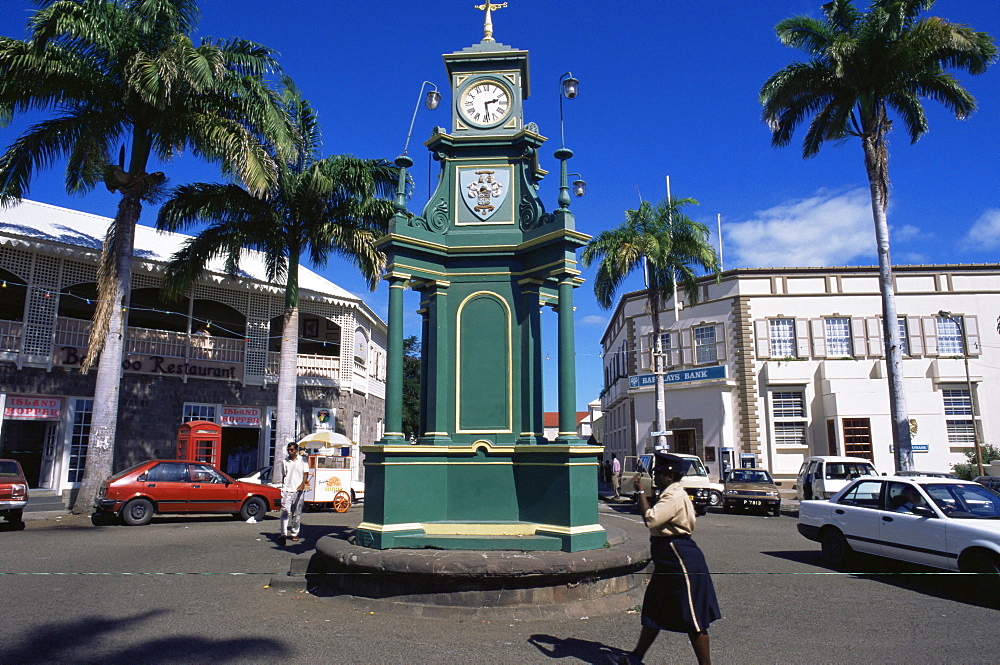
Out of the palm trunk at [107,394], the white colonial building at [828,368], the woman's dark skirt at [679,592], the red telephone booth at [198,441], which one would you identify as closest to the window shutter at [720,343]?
the white colonial building at [828,368]

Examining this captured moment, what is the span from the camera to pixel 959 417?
99.6 feet

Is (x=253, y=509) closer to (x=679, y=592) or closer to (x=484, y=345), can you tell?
(x=484, y=345)

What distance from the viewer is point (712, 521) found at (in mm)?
17969

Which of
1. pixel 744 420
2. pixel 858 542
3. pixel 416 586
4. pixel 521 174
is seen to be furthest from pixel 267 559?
pixel 744 420

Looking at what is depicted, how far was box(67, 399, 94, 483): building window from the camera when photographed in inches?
822

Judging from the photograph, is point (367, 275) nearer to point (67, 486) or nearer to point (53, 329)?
point (53, 329)

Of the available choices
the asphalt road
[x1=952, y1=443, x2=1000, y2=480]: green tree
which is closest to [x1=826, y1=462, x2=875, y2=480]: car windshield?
[x1=952, y1=443, x2=1000, y2=480]: green tree

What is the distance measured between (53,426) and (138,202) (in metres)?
8.06

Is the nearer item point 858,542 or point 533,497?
point 533,497

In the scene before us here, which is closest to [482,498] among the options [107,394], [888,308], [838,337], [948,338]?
[107,394]

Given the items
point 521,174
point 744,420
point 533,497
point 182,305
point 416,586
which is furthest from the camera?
point 744,420

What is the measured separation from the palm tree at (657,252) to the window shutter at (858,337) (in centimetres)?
945

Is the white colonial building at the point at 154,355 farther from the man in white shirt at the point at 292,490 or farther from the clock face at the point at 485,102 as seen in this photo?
the clock face at the point at 485,102

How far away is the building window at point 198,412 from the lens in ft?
76.3
